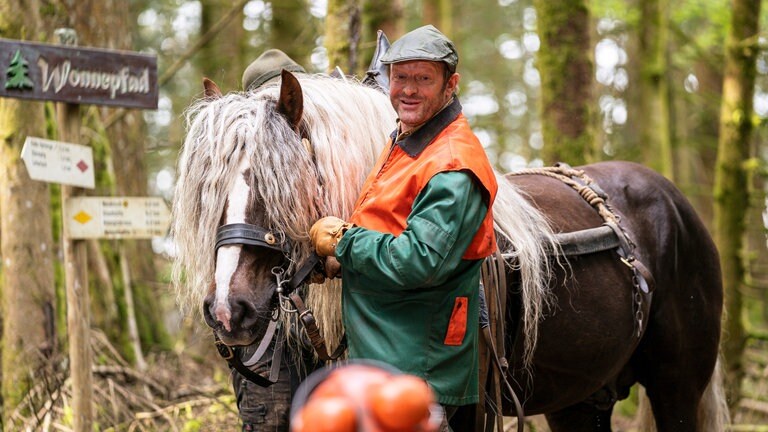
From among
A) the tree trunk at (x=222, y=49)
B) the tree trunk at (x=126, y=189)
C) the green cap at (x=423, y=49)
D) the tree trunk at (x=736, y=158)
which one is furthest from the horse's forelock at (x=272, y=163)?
the tree trunk at (x=222, y=49)

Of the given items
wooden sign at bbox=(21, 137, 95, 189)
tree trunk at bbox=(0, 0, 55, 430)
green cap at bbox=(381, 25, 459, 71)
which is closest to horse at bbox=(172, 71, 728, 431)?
green cap at bbox=(381, 25, 459, 71)

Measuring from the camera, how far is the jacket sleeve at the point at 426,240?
2.50 m

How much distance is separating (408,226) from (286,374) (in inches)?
37.3

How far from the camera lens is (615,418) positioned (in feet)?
27.0

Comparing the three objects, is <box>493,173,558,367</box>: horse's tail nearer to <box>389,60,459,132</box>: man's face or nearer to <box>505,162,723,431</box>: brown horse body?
<box>505,162,723,431</box>: brown horse body

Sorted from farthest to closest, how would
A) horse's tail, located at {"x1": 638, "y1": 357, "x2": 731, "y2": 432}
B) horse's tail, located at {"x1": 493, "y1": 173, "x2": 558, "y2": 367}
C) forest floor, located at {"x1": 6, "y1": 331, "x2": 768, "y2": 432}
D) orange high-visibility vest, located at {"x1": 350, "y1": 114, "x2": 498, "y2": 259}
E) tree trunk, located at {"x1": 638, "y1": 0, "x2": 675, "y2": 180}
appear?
tree trunk, located at {"x1": 638, "y1": 0, "x2": 675, "y2": 180}, forest floor, located at {"x1": 6, "y1": 331, "x2": 768, "y2": 432}, horse's tail, located at {"x1": 638, "y1": 357, "x2": 731, "y2": 432}, horse's tail, located at {"x1": 493, "y1": 173, "x2": 558, "y2": 367}, orange high-visibility vest, located at {"x1": 350, "y1": 114, "x2": 498, "y2": 259}

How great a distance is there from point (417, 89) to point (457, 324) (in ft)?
2.55

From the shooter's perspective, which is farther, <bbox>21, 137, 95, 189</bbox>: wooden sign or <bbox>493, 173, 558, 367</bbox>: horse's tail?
<bbox>21, 137, 95, 189</bbox>: wooden sign

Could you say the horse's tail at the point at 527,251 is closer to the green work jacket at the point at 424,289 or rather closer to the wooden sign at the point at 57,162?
the green work jacket at the point at 424,289

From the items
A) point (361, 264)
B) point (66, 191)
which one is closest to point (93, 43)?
point (66, 191)

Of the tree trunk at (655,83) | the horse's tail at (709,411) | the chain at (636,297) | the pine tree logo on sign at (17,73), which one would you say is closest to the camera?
the chain at (636,297)

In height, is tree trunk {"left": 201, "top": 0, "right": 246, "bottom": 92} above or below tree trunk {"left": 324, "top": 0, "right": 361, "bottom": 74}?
above

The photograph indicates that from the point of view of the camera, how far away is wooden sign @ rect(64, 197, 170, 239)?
455 centimetres

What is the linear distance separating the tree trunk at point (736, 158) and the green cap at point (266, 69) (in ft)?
15.8
